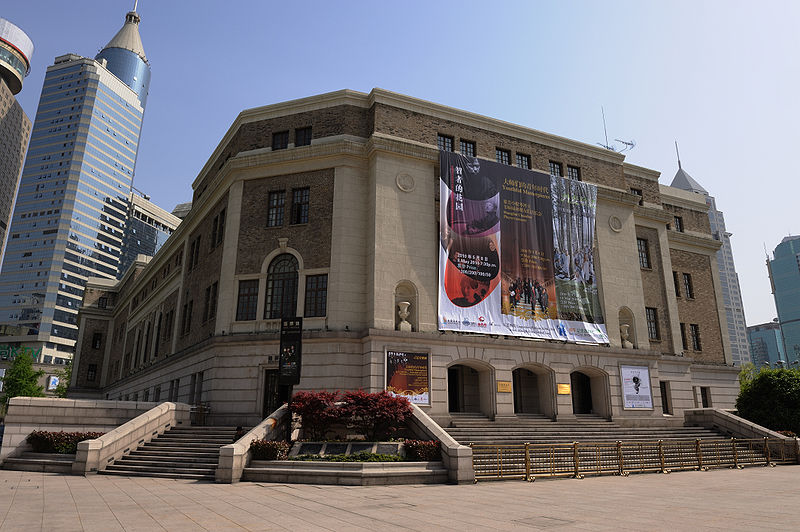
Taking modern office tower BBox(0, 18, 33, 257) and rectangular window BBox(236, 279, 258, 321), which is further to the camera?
modern office tower BBox(0, 18, 33, 257)

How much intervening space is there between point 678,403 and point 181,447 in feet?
98.4

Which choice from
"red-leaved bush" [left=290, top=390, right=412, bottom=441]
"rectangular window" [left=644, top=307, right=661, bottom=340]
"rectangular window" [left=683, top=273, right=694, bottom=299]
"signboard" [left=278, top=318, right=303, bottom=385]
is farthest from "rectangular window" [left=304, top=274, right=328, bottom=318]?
"rectangular window" [left=683, top=273, right=694, bottom=299]

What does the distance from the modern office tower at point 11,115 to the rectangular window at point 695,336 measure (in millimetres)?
163022

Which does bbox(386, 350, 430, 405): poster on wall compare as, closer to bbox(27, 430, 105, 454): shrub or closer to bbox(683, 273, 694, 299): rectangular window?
bbox(27, 430, 105, 454): shrub

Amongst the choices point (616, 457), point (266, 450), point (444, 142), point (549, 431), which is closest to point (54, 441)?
point (266, 450)

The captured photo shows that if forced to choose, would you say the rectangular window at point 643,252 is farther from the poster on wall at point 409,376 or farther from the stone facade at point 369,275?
the poster on wall at point 409,376

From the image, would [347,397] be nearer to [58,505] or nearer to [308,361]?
[308,361]

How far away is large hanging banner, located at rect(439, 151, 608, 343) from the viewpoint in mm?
28500

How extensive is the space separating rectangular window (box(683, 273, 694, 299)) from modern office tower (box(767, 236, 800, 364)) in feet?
534

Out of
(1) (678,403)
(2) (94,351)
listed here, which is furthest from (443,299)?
(2) (94,351)

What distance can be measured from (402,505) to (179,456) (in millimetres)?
12450

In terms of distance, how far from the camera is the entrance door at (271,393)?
2647 centimetres

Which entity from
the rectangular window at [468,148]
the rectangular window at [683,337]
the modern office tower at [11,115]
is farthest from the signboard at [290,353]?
the modern office tower at [11,115]

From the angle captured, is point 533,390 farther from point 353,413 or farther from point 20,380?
point 20,380
